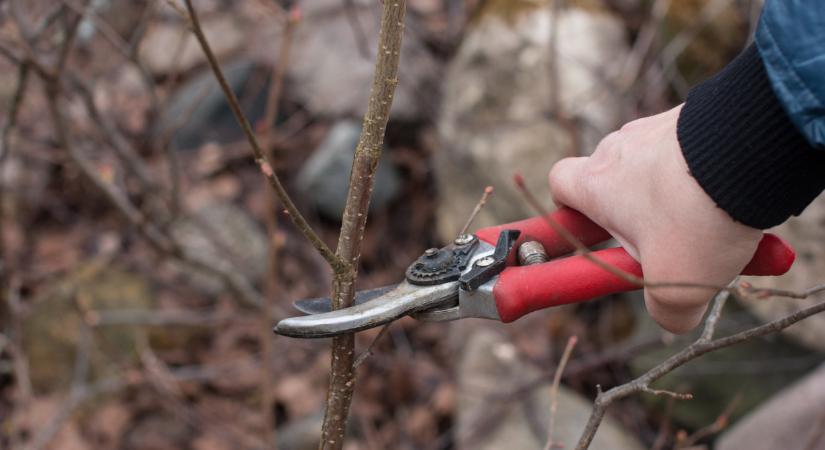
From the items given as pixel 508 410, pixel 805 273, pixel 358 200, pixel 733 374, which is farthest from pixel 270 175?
pixel 733 374

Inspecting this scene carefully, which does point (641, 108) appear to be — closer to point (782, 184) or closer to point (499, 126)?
point (499, 126)

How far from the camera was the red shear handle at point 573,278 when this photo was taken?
128cm

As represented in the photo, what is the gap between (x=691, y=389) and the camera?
293cm

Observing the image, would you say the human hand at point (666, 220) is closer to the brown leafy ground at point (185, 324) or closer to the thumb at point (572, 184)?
the thumb at point (572, 184)

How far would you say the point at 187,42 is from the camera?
471cm

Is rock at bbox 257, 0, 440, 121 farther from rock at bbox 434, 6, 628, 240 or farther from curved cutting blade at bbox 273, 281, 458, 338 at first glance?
curved cutting blade at bbox 273, 281, 458, 338

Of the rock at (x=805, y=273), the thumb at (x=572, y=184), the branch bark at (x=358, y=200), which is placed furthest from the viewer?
the rock at (x=805, y=273)

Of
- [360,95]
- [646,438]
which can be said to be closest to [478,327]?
[646,438]

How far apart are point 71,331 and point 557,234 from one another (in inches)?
107

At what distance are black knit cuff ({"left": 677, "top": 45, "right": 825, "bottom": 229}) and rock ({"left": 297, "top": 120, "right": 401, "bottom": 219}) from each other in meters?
2.84

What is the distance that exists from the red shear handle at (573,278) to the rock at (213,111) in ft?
10.4

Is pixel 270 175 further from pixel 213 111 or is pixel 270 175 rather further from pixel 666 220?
pixel 213 111

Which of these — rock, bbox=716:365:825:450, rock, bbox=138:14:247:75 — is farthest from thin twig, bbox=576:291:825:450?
rock, bbox=138:14:247:75

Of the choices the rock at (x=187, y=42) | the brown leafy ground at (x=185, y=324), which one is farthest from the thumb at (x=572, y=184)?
the rock at (x=187, y=42)
